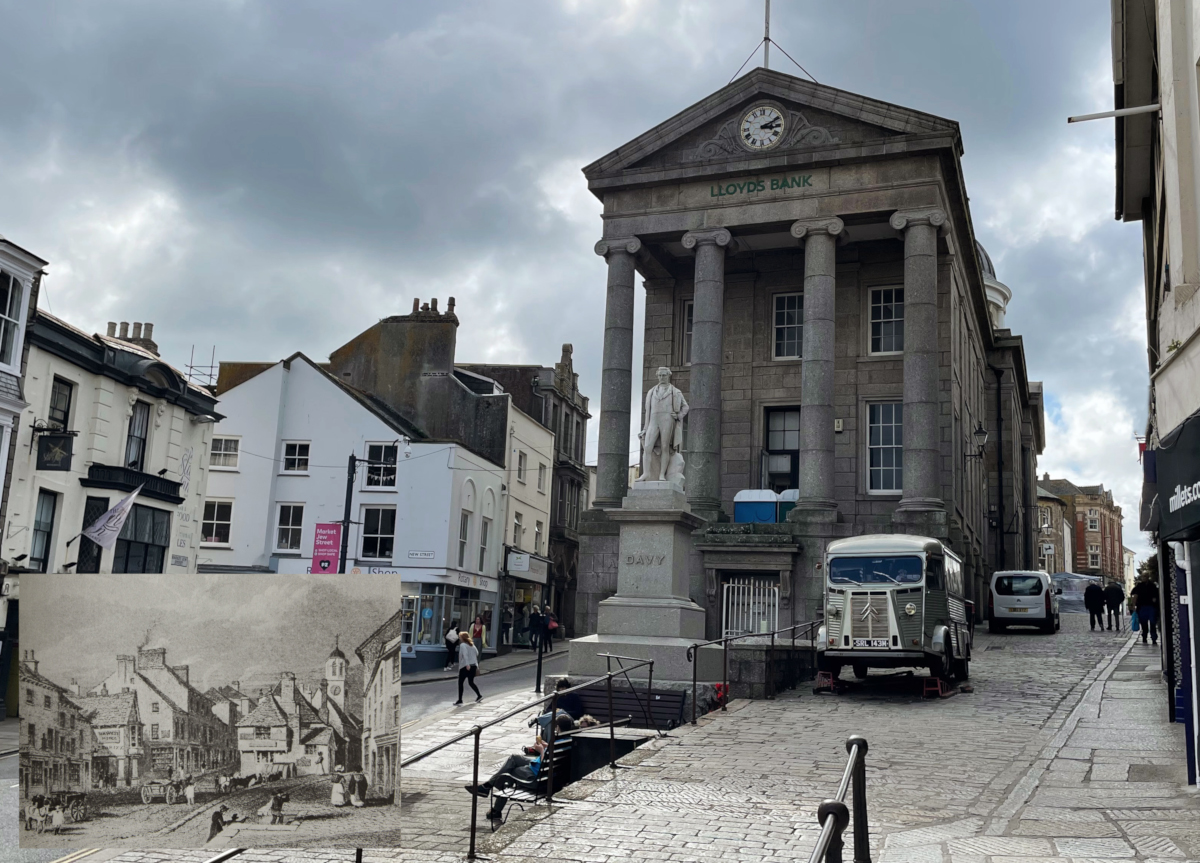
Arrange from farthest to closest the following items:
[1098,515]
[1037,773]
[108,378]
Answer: [1098,515]
[108,378]
[1037,773]

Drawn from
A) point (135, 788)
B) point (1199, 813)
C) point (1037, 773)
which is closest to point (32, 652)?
point (135, 788)

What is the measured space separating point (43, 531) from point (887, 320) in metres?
23.1

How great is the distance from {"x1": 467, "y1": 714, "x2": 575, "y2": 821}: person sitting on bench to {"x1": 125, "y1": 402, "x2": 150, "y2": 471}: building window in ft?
63.1

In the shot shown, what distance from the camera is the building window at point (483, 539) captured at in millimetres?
42406

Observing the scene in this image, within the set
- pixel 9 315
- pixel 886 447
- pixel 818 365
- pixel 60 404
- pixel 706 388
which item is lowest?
pixel 60 404

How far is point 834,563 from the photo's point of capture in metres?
18.6

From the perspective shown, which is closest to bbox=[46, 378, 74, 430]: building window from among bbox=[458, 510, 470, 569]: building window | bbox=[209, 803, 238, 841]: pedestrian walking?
bbox=[458, 510, 470, 569]: building window

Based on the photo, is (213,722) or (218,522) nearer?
(213,722)

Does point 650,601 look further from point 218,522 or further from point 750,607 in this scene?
point 218,522

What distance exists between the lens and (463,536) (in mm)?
40500

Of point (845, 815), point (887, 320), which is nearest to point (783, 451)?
point (887, 320)

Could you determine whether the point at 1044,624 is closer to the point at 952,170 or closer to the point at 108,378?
the point at 952,170

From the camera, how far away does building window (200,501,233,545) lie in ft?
131

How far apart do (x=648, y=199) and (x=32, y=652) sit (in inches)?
1149
